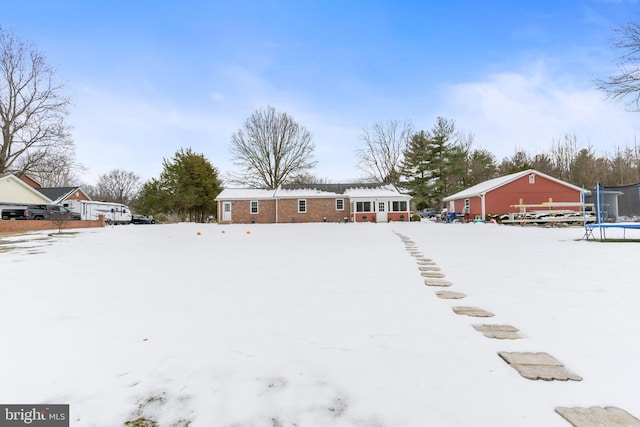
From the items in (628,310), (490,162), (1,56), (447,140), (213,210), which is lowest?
(628,310)

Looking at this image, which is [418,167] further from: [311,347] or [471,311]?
[311,347]

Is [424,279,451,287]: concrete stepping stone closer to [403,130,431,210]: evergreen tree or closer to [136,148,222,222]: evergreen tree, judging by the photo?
[136,148,222,222]: evergreen tree

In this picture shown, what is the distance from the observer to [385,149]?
3400cm

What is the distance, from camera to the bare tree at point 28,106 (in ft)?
60.6

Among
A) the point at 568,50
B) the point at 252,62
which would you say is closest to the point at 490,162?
the point at 568,50

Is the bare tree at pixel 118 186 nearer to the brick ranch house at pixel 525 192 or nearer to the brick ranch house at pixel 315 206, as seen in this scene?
the brick ranch house at pixel 315 206

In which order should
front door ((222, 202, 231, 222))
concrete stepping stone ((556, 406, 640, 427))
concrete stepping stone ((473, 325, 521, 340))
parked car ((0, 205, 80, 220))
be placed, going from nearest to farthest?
concrete stepping stone ((556, 406, 640, 427))
concrete stepping stone ((473, 325, 521, 340))
parked car ((0, 205, 80, 220))
front door ((222, 202, 231, 222))

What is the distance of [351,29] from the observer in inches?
536

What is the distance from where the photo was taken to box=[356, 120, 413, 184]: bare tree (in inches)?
1315

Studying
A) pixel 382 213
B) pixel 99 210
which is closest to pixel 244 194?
pixel 382 213

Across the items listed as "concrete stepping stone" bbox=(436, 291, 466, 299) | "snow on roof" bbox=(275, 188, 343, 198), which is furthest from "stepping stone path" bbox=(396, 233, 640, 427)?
"snow on roof" bbox=(275, 188, 343, 198)

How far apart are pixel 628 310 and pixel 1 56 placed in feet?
98.7

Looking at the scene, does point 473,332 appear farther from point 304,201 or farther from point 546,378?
point 304,201

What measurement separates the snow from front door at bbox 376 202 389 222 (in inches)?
765
